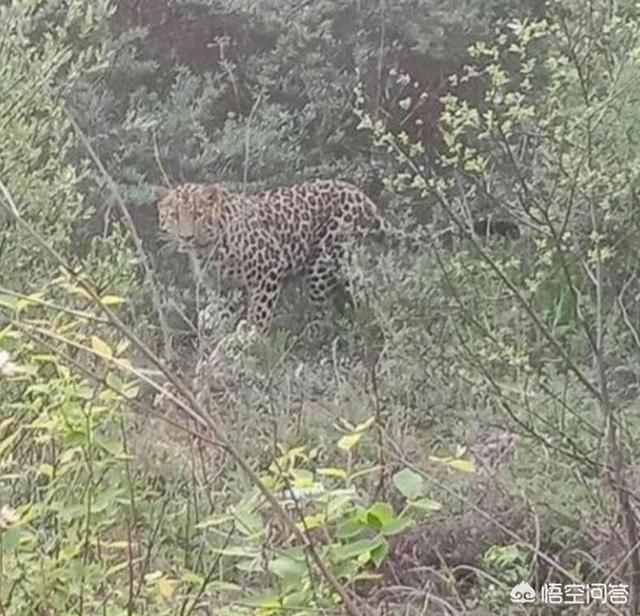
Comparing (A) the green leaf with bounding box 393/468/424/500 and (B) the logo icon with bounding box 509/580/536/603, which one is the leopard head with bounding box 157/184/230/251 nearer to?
(B) the logo icon with bounding box 509/580/536/603

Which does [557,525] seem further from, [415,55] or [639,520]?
[415,55]

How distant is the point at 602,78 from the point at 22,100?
1786mm

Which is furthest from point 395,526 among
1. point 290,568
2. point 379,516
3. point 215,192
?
point 215,192

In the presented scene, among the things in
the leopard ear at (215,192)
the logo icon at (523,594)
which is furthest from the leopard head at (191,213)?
the logo icon at (523,594)

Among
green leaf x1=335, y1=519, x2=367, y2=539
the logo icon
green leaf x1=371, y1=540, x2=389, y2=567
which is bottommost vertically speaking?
the logo icon

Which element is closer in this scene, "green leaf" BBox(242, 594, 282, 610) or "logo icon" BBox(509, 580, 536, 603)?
"green leaf" BBox(242, 594, 282, 610)

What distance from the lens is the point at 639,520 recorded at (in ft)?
10.3

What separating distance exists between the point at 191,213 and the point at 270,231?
0.61m

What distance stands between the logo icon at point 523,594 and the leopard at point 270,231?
3.88m

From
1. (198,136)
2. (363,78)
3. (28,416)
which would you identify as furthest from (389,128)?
(28,416)

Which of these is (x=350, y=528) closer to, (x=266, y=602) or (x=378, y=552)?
(x=378, y=552)

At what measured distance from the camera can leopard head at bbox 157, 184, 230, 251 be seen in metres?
7.14

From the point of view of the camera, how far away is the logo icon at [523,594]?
333 centimetres

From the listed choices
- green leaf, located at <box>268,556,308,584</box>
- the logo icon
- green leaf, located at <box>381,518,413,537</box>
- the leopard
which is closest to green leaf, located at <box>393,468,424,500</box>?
green leaf, located at <box>381,518,413,537</box>
